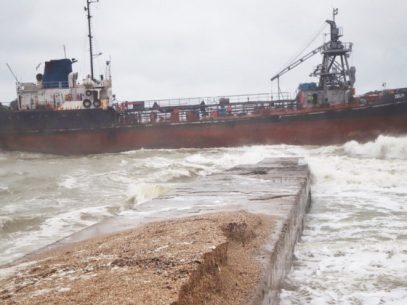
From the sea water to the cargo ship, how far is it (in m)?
7.12

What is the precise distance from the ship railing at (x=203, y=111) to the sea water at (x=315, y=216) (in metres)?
8.01

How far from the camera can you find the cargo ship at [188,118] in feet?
67.4

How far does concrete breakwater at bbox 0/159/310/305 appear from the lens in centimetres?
204

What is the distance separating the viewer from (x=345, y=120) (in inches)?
810

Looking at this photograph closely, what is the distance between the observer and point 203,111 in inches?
950


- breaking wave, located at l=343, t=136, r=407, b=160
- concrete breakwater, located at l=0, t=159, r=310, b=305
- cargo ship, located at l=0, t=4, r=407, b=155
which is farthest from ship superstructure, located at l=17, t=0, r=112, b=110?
concrete breakwater, located at l=0, t=159, r=310, b=305

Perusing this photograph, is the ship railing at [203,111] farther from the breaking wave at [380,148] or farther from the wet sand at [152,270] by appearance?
the wet sand at [152,270]

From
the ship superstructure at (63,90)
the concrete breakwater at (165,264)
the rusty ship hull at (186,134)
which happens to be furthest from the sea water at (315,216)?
the ship superstructure at (63,90)

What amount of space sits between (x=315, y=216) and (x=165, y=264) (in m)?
4.23

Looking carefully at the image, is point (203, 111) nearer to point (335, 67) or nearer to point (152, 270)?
point (335, 67)

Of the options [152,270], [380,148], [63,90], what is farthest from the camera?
[63,90]

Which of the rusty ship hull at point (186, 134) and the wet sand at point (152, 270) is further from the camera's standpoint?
the rusty ship hull at point (186, 134)

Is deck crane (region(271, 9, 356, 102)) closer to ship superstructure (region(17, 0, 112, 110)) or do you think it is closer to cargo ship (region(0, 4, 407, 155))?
cargo ship (region(0, 4, 407, 155))

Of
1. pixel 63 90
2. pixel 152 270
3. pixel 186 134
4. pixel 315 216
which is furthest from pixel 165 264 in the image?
pixel 63 90
